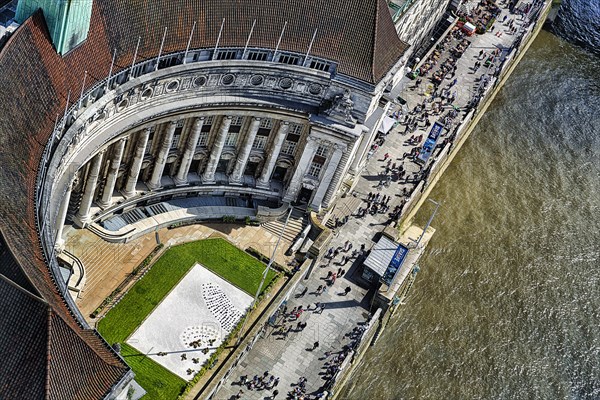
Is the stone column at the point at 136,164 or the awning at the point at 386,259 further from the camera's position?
the awning at the point at 386,259

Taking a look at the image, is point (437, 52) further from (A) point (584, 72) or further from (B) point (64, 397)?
(B) point (64, 397)

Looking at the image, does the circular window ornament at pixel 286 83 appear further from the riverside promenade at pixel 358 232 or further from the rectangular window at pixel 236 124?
the riverside promenade at pixel 358 232

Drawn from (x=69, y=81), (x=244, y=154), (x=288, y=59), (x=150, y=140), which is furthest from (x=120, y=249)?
(x=288, y=59)

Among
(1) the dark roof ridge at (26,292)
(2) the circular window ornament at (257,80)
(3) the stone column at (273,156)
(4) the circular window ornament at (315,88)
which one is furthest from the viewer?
(3) the stone column at (273,156)

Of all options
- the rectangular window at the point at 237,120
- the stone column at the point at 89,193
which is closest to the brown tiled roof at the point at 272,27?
the rectangular window at the point at 237,120

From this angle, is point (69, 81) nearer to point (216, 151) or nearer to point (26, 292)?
point (216, 151)

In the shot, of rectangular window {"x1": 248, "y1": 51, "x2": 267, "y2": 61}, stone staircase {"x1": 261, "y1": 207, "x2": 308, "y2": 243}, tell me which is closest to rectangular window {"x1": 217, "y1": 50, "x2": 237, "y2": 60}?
rectangular window {"x1": 248, "y1": 51, "x2": 267, "y2": 61}

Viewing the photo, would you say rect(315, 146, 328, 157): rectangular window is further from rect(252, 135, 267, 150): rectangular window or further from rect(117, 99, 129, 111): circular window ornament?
rect(117, 99, 129, 111): circular window ornament
